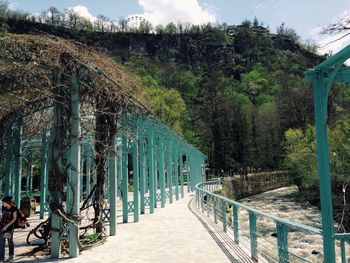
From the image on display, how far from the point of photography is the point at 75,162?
7.73m

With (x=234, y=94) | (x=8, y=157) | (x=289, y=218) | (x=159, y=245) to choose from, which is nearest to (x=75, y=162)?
(x=159, y=245)

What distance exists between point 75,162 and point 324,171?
16.9 feet

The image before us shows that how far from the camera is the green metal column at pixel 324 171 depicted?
3.94 metres

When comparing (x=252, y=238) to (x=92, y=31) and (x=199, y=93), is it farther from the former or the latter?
(x=92, y=31)

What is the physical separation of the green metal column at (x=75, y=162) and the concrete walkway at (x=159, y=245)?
516 mm

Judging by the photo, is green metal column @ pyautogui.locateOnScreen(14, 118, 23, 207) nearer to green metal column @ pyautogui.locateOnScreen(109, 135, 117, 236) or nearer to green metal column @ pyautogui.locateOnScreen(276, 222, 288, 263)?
green metal column @ pyautogui.locateOnScreen(109, 135, 117, 236)

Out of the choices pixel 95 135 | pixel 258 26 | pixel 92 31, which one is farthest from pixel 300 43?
pixel 95 135

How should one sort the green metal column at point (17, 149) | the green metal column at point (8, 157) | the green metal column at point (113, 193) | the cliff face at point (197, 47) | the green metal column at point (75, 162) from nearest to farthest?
the green metal column at point (75, 162) → the green metal column at point (113, 193) → the green metal column at point (8, 157) → the green metal column at point (17, 149) → the cliff face at point (197, 47)

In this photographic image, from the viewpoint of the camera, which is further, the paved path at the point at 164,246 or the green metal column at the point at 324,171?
the paved path at the point at 164,246

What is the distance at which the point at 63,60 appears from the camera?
757 cm

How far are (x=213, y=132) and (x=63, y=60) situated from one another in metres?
50.8

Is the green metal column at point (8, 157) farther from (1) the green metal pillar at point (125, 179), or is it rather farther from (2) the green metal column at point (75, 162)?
(2) the green metal column at point (75, 162)

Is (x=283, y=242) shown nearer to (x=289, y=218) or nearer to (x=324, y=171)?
(x=324, y=171)

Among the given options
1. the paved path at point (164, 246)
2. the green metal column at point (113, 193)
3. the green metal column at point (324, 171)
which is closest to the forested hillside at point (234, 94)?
the green metal column at point (113, 193)
